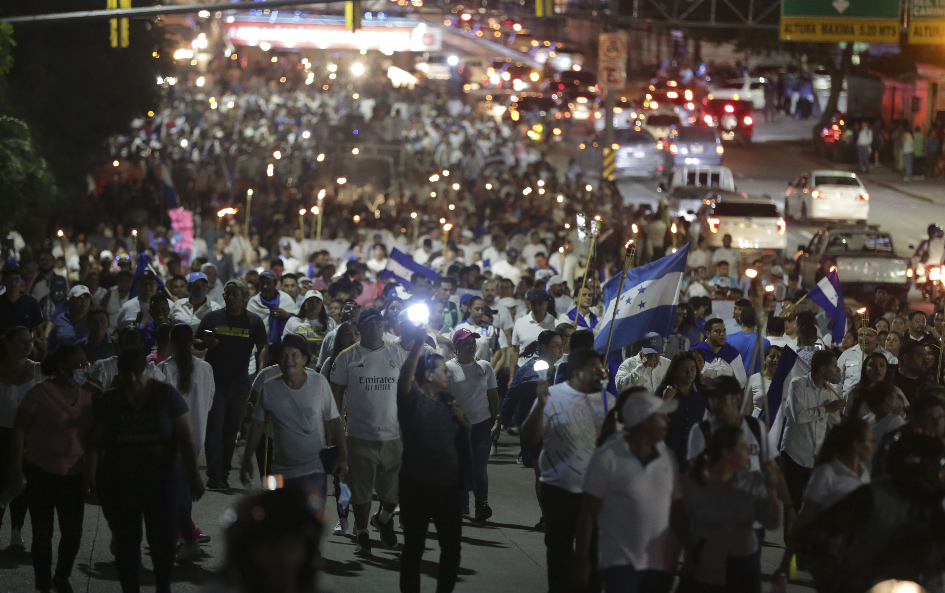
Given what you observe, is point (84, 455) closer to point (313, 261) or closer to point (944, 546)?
point (944, 546)

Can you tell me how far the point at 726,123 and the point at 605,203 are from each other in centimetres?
2405

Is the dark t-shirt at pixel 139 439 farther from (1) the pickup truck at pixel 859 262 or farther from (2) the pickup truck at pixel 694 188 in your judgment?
(2) the pickup truck at pixel 694 188

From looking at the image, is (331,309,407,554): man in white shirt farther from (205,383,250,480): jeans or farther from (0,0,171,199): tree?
(0,0,171,199): tree

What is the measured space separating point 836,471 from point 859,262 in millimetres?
18214

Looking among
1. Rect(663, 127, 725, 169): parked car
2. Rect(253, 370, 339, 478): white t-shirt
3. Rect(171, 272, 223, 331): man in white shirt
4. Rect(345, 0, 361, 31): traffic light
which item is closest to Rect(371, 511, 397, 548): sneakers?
Rect(253, 370, 339, 478): white t-shirt

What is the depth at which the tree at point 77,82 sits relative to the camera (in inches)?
985

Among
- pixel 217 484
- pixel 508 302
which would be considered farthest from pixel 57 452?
pixel 508 302

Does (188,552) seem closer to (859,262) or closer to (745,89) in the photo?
(859,262)

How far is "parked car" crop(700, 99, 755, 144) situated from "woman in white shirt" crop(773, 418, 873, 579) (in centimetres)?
4666

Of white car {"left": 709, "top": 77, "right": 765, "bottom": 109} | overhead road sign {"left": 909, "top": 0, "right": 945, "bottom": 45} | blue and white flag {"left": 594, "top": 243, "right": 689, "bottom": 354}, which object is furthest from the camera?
white car {"left": 709, "top": 77, "right": 765, "bottom": 109}

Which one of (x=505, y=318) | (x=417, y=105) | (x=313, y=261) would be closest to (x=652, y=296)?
(x=505, y=318)

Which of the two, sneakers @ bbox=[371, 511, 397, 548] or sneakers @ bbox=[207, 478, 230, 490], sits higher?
sneakers @ bbox=[371, 511, 397, 548]

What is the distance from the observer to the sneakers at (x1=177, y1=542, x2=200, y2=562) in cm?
828

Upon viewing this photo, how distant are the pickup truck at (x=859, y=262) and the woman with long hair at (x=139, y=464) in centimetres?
1743
